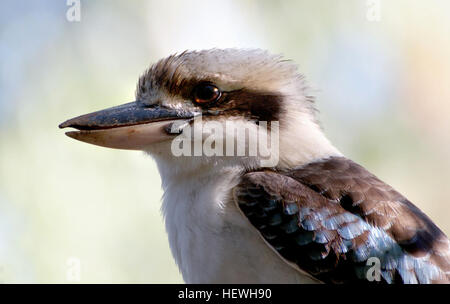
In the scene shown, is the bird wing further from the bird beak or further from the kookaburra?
the bird beak

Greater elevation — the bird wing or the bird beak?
the bird beak

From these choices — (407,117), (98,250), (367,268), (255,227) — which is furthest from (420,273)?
(407,117)

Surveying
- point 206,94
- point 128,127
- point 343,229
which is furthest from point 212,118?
point 343,229

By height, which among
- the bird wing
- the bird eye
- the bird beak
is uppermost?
the bird eye

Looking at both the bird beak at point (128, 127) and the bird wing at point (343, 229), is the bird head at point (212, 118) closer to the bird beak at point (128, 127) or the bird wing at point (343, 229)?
the bird beak at point (128, 127)

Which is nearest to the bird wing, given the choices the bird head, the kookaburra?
the kookaburra

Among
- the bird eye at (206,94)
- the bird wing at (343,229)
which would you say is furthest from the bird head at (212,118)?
the bird wing at (343,229)
